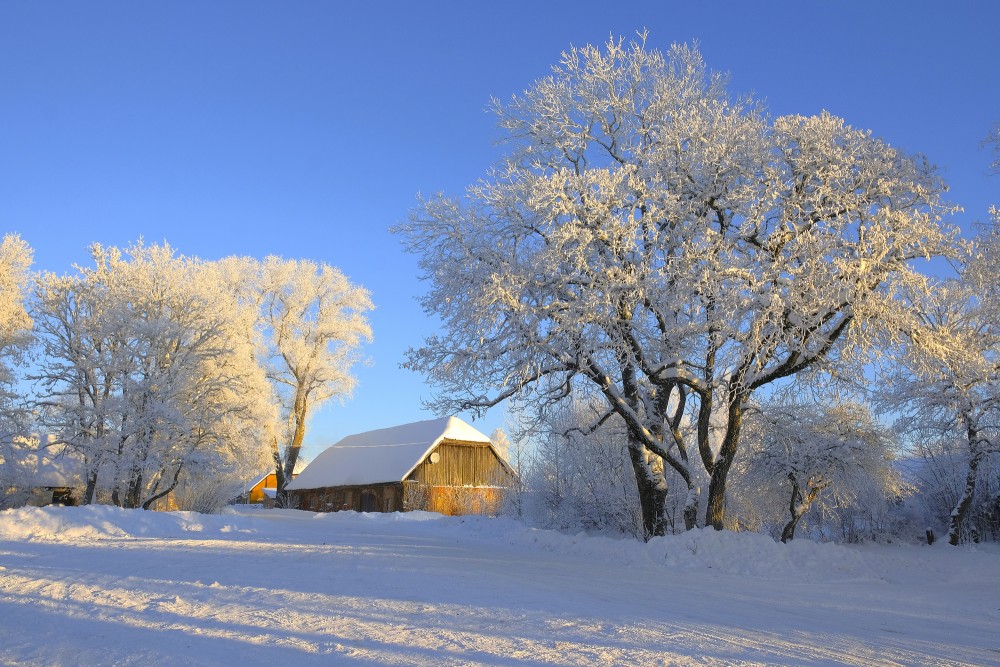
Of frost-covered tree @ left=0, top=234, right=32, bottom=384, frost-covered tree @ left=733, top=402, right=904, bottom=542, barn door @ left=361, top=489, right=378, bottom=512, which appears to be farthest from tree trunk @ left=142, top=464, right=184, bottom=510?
frost-covered tree @ left=733, top=402, right=904, bottom=542

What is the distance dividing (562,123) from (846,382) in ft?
29.4

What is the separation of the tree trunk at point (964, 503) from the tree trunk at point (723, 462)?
12.6 metres

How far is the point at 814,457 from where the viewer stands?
864 inches

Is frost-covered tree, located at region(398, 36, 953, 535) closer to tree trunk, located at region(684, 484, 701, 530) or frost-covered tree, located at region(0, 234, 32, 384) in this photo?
tree trunk, located at region(684, 484, 701, 530)

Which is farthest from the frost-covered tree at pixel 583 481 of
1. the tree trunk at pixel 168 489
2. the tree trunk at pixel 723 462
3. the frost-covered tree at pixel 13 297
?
the frost-covered tree at pixel 13 297

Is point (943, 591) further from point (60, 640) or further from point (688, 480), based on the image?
point (60, 640)

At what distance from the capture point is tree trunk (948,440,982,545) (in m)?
24.1

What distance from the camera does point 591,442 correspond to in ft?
86.7

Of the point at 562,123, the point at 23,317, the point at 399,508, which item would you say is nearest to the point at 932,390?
the point at 562,123

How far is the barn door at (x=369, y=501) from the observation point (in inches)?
1832

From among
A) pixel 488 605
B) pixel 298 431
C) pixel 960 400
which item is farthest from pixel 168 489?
pixel 960 400

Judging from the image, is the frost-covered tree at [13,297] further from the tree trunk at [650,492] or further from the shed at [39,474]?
the tree trunk at [650,492]

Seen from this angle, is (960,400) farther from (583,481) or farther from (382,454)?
(382,454)

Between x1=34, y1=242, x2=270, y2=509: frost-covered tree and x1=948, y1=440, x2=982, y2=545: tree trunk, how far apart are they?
26.7 meters
